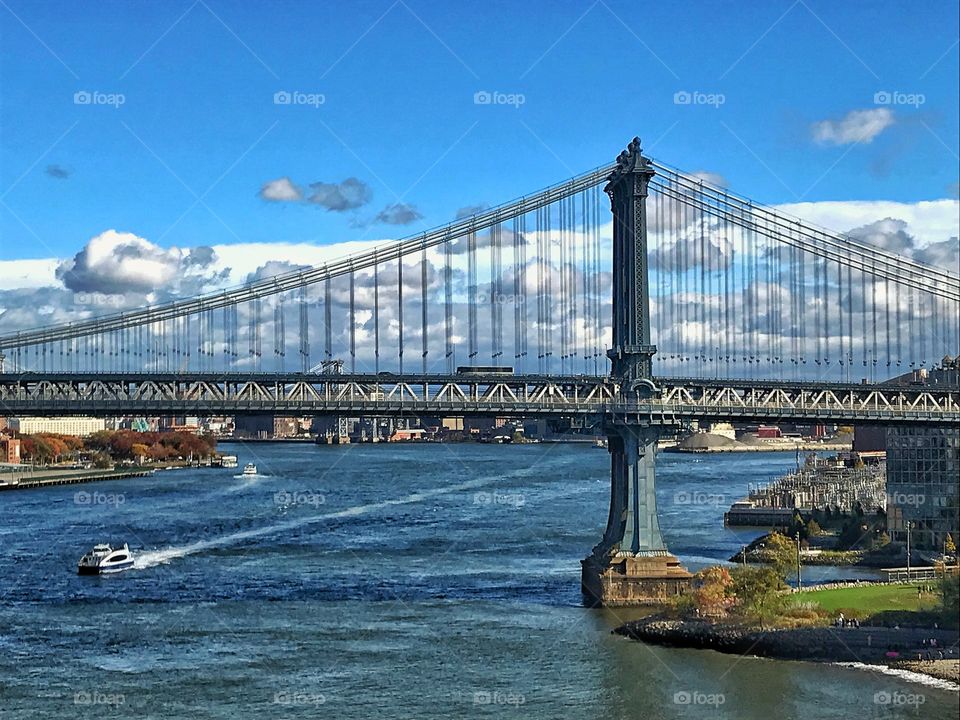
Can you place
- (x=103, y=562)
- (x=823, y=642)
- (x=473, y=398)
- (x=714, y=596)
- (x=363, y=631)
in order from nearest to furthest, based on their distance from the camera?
(x=823, y=642) → (x=363, y=631) → (x=714, y=596) → (x=473, y=398) → (x=103, y=562)

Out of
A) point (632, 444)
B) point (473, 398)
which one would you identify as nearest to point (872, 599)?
point (632, 444)

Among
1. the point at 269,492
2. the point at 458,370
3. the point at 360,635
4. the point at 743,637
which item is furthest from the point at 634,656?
the point at 269,492

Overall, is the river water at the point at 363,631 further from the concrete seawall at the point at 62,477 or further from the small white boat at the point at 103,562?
the concrete seawall at the point at 62,477

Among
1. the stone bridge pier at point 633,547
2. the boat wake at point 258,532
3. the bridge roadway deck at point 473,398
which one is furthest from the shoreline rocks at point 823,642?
the boat wake at point 258,532

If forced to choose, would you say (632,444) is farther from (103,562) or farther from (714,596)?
(103,562)

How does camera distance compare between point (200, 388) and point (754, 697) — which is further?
point (200, 388)

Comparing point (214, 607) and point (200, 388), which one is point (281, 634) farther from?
point (200, 388)
